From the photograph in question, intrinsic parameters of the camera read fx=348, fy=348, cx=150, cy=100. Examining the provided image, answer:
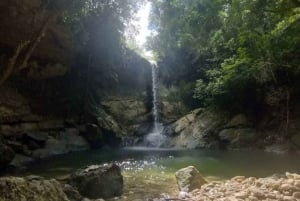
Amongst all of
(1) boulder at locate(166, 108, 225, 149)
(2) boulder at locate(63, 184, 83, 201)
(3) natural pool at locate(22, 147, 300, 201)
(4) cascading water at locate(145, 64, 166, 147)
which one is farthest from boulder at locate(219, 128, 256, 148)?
(2) boulder at locate(63, 184, 83, 201)

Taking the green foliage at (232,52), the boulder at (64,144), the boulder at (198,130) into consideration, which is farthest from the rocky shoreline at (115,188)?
the boulder at (198,130)

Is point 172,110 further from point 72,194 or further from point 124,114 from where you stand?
point 72,194

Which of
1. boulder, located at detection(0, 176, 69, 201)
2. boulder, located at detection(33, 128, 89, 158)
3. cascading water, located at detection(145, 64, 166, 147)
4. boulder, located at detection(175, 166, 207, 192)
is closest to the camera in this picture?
boulder, located at detection(0, 176, 69, 201)

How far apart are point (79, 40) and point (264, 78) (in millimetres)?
10290

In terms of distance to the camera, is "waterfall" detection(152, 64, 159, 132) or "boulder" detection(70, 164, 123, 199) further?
"waterfall" detection(152, 64, 159, 132)

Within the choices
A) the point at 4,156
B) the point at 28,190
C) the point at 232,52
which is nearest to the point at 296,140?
the point at 232,52

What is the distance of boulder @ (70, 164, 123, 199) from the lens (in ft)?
26.5

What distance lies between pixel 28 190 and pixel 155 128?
1784cm

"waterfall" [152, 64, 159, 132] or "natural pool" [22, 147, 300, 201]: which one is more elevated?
"waterfall" [152, 64, 159, 132]

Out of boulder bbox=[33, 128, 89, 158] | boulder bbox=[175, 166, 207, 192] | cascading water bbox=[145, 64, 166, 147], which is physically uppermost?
cascading water bbox=[145, 64, 166, 147]

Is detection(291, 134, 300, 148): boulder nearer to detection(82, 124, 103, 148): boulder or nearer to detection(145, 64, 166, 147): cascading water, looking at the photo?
detection(145, 64, 166, 147): cascading water

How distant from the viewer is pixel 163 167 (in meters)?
12.2

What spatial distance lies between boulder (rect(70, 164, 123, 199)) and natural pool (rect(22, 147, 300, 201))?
12.6 inches

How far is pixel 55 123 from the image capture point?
1966 centimetres
